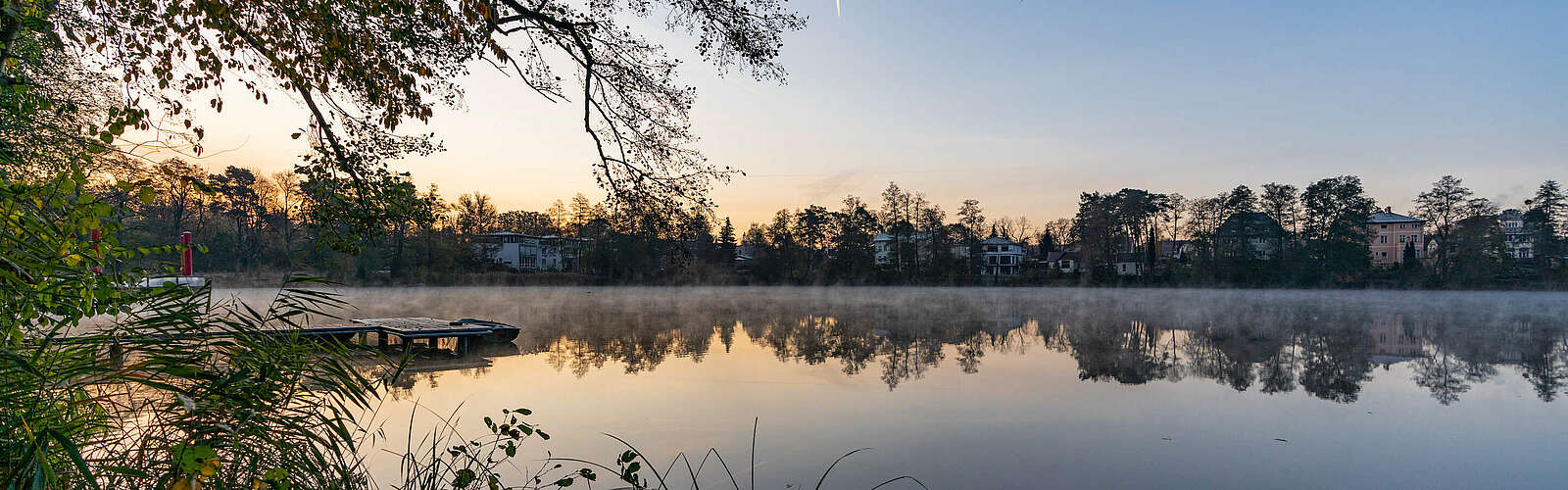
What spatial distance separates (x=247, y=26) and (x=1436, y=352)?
2263 cm

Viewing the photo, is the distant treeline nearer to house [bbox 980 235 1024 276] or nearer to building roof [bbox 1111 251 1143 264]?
building roof [bbox 1111 251 1143 264]

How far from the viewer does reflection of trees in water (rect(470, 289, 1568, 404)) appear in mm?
13508

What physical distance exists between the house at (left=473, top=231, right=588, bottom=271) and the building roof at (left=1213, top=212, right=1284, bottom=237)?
5114 cm

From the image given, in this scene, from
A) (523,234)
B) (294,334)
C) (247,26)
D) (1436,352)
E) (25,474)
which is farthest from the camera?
(523,234)

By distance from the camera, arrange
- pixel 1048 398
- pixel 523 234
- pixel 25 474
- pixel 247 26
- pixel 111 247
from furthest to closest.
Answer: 1. pixel 523 234
2. pixel 1048 398
3. pixel 247 26
4. pixel 111 247
5. pixel 25 474

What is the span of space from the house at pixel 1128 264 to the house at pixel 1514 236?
908 inches

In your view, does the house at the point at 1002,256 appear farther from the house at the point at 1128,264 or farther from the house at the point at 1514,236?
the house at the point at 1514,236

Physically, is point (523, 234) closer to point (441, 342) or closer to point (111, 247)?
point (441, 342)

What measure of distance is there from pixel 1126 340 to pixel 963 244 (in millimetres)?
42055

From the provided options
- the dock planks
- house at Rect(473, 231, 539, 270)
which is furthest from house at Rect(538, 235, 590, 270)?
the dock planks

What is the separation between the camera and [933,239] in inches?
2290

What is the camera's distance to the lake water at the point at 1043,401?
7.40 m

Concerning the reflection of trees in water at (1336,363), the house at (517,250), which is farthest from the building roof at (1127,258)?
the house at (517,250)

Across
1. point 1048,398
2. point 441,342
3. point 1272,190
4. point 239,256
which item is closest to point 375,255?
point 239,256
